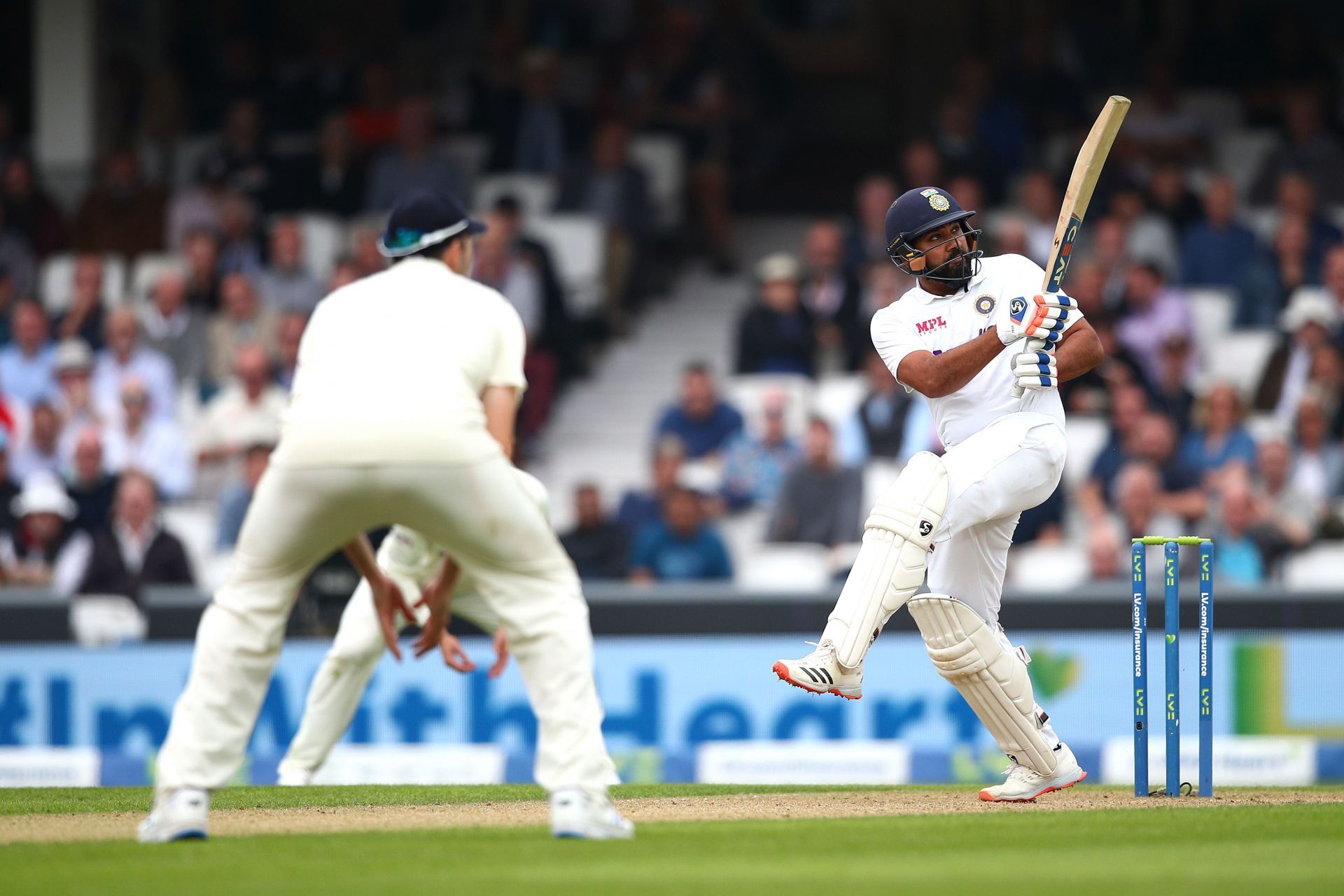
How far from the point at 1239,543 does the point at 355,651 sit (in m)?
5.80

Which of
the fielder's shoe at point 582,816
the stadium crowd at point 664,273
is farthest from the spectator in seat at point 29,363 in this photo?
the fielder's shoe at point 582,816

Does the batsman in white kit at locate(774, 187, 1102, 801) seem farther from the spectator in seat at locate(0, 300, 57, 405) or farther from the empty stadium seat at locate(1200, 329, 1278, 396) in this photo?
the spectator in seat at locate(0, 300, 57, 405)

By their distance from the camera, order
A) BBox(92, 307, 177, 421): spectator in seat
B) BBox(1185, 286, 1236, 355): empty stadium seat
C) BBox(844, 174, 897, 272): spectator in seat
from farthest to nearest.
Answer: BBox(844, 174, 897, 272): spectator in seat < BBox(92, 307, 177, 421): spectator in seat < BBox(1185, 286, 1236, 355): empty stadium seat

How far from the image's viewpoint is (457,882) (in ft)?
15.9

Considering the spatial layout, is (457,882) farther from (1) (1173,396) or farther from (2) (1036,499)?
(1) (1173,396)

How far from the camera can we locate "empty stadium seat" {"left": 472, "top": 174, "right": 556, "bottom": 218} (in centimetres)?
1520

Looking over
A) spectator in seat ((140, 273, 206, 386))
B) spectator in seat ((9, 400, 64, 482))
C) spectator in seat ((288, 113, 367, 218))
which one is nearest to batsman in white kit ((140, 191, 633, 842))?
spectator in seat ((9, 400, 64, 482))

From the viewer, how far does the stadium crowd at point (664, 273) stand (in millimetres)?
Result: 11805

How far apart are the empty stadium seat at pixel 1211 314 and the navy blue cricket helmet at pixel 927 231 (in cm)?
695

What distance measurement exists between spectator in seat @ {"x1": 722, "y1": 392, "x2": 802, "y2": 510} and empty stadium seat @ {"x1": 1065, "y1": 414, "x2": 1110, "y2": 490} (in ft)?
5.55

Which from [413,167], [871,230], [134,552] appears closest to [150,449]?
[134,552]

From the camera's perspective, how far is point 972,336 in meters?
6.56

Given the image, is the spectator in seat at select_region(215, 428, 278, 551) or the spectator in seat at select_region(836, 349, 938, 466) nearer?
the spectator in seat at select_region(215, 428, 278, 551)

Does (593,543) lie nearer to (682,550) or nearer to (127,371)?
(682,550)
